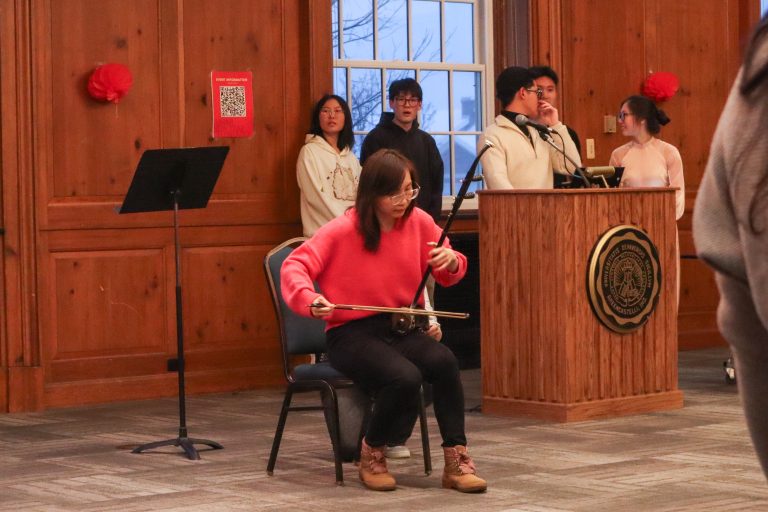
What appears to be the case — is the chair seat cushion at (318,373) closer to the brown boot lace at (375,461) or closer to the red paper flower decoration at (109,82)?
the brown boot lace at (375,461)

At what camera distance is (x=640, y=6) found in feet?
29.3

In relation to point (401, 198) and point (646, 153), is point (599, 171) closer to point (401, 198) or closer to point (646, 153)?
point (646, 153)

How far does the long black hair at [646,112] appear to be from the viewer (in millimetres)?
7527

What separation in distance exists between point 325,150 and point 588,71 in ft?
7.57

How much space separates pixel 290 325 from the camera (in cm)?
485

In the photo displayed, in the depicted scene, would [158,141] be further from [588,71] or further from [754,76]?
[754,76]

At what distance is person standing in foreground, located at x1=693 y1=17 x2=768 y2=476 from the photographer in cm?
112

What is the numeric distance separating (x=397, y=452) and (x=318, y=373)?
1.74 ft

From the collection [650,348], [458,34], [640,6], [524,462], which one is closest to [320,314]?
[524,462]

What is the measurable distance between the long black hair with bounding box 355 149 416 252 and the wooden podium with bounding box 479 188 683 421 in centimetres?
150

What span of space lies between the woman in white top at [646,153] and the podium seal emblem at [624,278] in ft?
4.32

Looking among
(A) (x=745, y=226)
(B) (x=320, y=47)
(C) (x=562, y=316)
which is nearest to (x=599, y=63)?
(B) (x=320, y=47)

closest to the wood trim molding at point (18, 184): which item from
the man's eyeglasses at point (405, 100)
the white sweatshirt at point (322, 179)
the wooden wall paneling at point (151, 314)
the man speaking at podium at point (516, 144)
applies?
the wooden wall paneling at point (151, 314)

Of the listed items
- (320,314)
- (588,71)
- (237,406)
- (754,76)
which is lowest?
(237,406)
